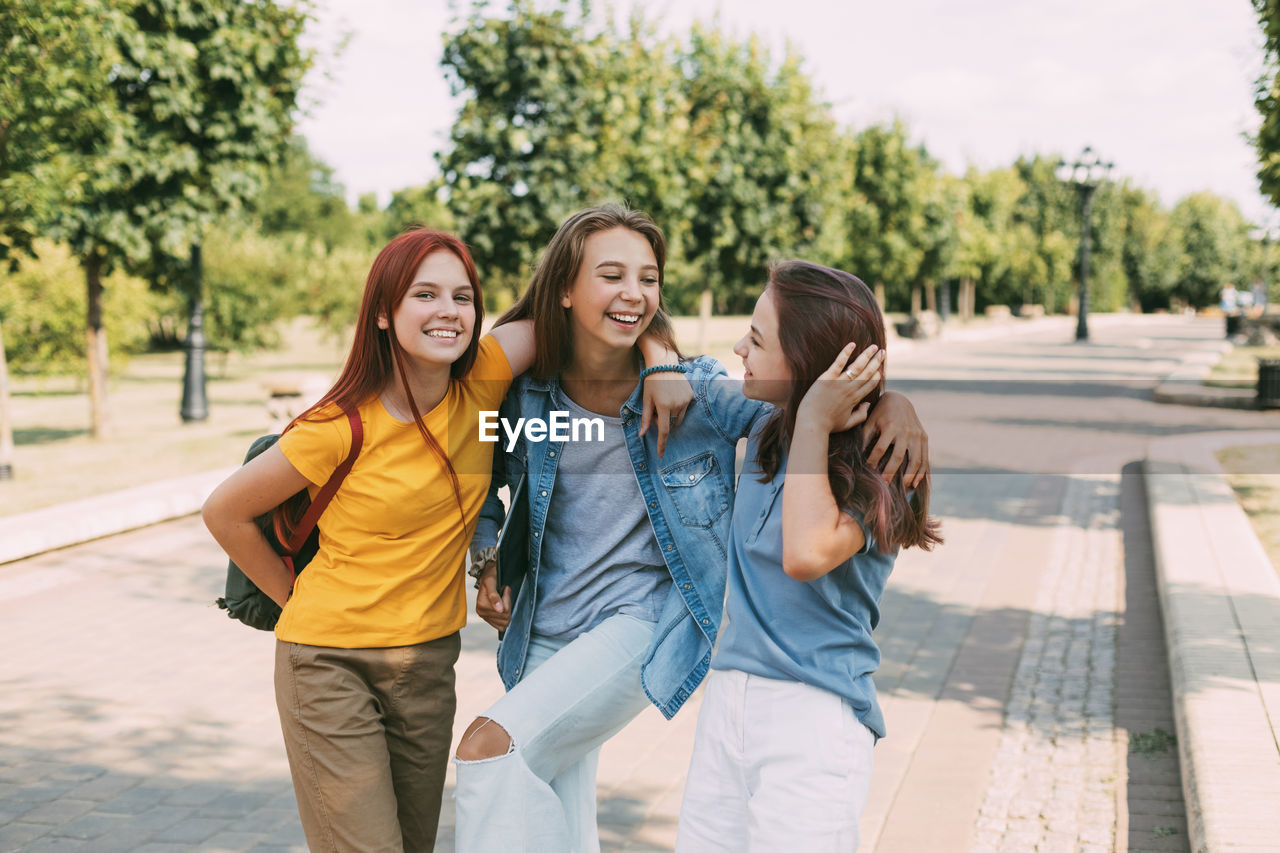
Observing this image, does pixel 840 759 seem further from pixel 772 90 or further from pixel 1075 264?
pixel 1075 264

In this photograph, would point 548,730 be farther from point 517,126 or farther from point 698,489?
point 517,126

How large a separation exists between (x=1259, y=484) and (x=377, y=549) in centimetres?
993

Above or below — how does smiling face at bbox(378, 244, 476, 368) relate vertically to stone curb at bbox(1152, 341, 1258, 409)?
above

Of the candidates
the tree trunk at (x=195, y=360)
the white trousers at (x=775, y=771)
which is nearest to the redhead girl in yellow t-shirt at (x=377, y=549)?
the white trousers at (x=775, y=771)

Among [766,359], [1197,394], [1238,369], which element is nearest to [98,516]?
[766,359]

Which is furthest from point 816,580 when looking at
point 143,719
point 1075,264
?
point 1075,264

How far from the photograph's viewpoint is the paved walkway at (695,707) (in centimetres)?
420

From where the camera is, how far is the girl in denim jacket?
261 centimetres

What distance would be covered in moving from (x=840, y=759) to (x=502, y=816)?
0.70 meters

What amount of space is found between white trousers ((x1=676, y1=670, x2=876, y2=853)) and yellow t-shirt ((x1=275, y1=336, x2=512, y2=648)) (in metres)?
0.69

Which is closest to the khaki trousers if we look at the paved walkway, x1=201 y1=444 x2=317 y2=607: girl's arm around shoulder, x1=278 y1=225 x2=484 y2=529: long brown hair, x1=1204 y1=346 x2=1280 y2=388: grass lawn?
x1=201 y1=444 x2=317 y2=607: girl's arm around shoulder

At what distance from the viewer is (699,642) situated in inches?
106

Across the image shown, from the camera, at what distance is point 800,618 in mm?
2320

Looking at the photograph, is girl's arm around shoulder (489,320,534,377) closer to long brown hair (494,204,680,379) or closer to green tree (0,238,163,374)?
long brown hair (494,204,680,379)
